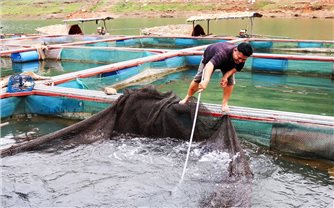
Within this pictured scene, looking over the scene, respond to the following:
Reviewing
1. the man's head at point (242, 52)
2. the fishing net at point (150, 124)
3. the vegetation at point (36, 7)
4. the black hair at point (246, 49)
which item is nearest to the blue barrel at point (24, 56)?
the fishing net at point (150, 124)

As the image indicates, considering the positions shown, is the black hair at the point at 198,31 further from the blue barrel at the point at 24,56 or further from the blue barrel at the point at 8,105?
the blue barrel at the point at 8,105

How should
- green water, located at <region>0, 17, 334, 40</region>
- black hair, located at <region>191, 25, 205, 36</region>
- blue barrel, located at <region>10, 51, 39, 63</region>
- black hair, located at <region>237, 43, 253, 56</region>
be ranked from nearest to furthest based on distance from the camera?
black hair, located at <region>237, 43, 253, 56</region> < blue barrel, located at <region>10, 51, 39, 63</region> < black hair, located at <region>191, 25, 205, 36</region> < green water, located at <region>0, 17, 334, 40</region>

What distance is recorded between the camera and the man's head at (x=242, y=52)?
4957 millimetres

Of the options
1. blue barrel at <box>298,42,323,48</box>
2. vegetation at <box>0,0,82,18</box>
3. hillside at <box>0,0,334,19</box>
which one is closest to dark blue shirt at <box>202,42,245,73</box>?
blue barrel at <box>298,42,323,48</box>

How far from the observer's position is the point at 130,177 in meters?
4.71

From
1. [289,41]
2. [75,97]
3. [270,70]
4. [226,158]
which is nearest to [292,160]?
[226,158]

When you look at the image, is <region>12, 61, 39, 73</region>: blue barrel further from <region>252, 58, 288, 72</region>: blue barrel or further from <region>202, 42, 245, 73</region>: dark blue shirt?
<region>202, 42, 245, 73</region>: dark blue shirt

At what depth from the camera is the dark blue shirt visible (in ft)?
17.2

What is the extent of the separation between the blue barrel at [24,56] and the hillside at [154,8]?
119 feet

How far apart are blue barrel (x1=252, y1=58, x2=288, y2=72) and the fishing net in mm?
6347

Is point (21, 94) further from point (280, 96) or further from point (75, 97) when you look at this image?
point (280, 96)

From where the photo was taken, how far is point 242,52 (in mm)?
5016

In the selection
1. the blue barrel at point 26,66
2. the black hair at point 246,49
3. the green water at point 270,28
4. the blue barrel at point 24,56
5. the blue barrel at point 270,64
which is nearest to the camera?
the black hair at point 246,49

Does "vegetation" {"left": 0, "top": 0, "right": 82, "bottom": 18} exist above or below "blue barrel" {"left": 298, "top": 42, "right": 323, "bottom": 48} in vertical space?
above
